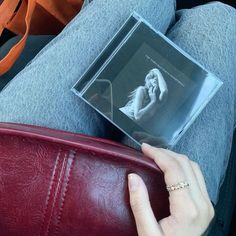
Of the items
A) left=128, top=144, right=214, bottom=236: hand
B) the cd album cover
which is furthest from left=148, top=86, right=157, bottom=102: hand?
left=128, top=144, right=214, bottom=236: hand

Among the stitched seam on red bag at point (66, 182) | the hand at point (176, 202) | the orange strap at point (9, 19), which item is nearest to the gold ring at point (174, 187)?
the hand at point (176, 202)

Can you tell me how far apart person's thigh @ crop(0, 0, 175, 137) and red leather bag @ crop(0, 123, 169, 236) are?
0.46 ft

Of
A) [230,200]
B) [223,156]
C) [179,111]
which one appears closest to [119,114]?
[179,111]

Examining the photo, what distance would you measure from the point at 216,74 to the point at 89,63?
196mm

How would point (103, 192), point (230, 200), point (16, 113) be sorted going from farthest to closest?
point (230, 200) < point (16, 113) < point (103, 192)

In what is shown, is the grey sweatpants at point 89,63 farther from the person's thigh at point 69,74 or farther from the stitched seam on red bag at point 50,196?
the stitched seam on red bag at point 50,196

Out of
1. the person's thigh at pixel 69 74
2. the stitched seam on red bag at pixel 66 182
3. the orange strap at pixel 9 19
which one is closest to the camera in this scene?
the stitched seam on red bag at pixel 66 182

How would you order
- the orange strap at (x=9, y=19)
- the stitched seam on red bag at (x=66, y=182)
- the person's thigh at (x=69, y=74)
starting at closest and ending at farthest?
the stitched seam on red bag at (x=66, y=182), the person's thigh at (x=69, y=74), the orange strap at (x=9, y=19)

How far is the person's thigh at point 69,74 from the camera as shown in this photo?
0.65 metres

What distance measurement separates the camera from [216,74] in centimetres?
68

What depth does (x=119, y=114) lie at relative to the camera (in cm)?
66

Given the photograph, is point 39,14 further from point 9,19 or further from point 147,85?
point 147,85

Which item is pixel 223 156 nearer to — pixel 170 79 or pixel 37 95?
pixel 170 79

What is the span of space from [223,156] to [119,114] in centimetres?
19
